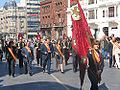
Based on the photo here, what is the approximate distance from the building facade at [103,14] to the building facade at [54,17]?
10.8 metres

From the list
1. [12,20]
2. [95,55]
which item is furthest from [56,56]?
[12,20]

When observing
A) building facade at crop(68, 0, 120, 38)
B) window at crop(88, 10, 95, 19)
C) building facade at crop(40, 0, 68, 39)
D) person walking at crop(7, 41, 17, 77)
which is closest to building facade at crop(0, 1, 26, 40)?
building facade at crop(40, 0, 68, 39)

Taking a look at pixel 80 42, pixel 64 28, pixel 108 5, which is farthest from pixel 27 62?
pixel 64 28

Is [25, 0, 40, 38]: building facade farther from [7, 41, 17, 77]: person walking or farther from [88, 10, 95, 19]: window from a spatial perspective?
[7, 41, 17, 77]: person walking

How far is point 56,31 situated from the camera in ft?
241

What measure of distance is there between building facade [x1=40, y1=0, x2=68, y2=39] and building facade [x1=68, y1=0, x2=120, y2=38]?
424 inches

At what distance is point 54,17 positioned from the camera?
75.2m

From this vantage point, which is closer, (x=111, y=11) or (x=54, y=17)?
(x=111, y=11)

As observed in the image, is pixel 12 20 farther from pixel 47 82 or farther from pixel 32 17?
pixel 47 82

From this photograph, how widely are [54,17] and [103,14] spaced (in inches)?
912

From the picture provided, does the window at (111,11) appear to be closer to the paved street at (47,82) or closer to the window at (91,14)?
the window at (91,14)

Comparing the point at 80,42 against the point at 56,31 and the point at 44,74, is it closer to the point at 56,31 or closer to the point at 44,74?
the point at 44,74

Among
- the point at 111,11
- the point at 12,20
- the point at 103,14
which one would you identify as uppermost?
the point at 111,11

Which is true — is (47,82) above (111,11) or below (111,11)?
below
